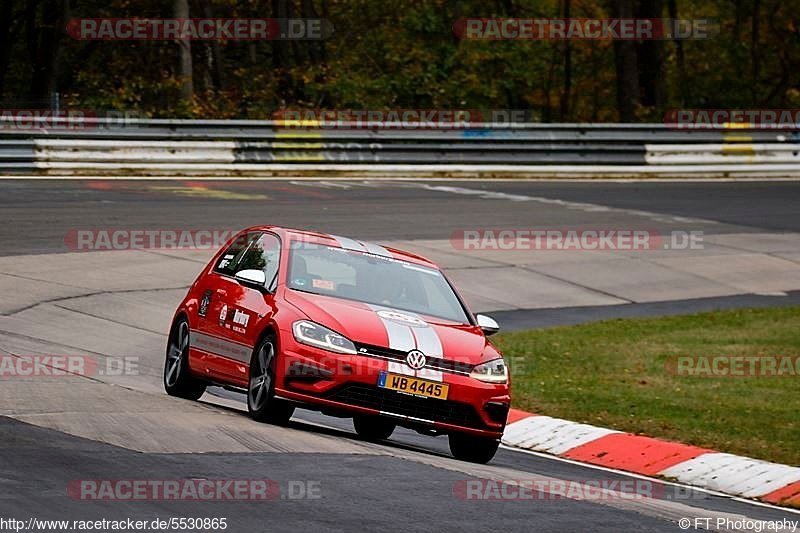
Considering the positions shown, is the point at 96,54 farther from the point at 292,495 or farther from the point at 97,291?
the point at 292,495

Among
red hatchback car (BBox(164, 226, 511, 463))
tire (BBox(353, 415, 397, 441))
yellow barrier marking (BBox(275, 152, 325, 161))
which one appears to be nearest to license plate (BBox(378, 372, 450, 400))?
red hatchback car (BBox(164, 226, 511, 463))

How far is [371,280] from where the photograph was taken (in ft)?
37.8

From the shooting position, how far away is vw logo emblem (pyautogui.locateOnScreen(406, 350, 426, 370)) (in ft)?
33.9

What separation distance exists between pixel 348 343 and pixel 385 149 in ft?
67.3

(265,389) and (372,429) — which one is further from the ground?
(265,389)

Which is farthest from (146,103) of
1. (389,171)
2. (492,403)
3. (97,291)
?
(492,403)

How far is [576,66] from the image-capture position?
5962 cm

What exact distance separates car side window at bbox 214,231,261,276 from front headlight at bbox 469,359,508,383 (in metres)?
2.39

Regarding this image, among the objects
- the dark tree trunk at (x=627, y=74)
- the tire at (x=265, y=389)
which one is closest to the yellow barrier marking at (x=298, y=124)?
the dark tree trunk at (x=627, y=74)

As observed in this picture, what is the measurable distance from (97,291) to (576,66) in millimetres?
43908

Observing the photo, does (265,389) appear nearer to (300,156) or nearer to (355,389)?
(355,389)

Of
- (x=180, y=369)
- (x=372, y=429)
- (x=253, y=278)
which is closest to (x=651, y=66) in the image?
(x=180, y=369)

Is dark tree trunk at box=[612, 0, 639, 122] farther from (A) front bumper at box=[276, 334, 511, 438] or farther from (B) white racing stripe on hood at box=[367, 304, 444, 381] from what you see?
(A) front bumper at box=[276, 334, 511, 438]

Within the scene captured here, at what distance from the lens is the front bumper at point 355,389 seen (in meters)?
10.2
